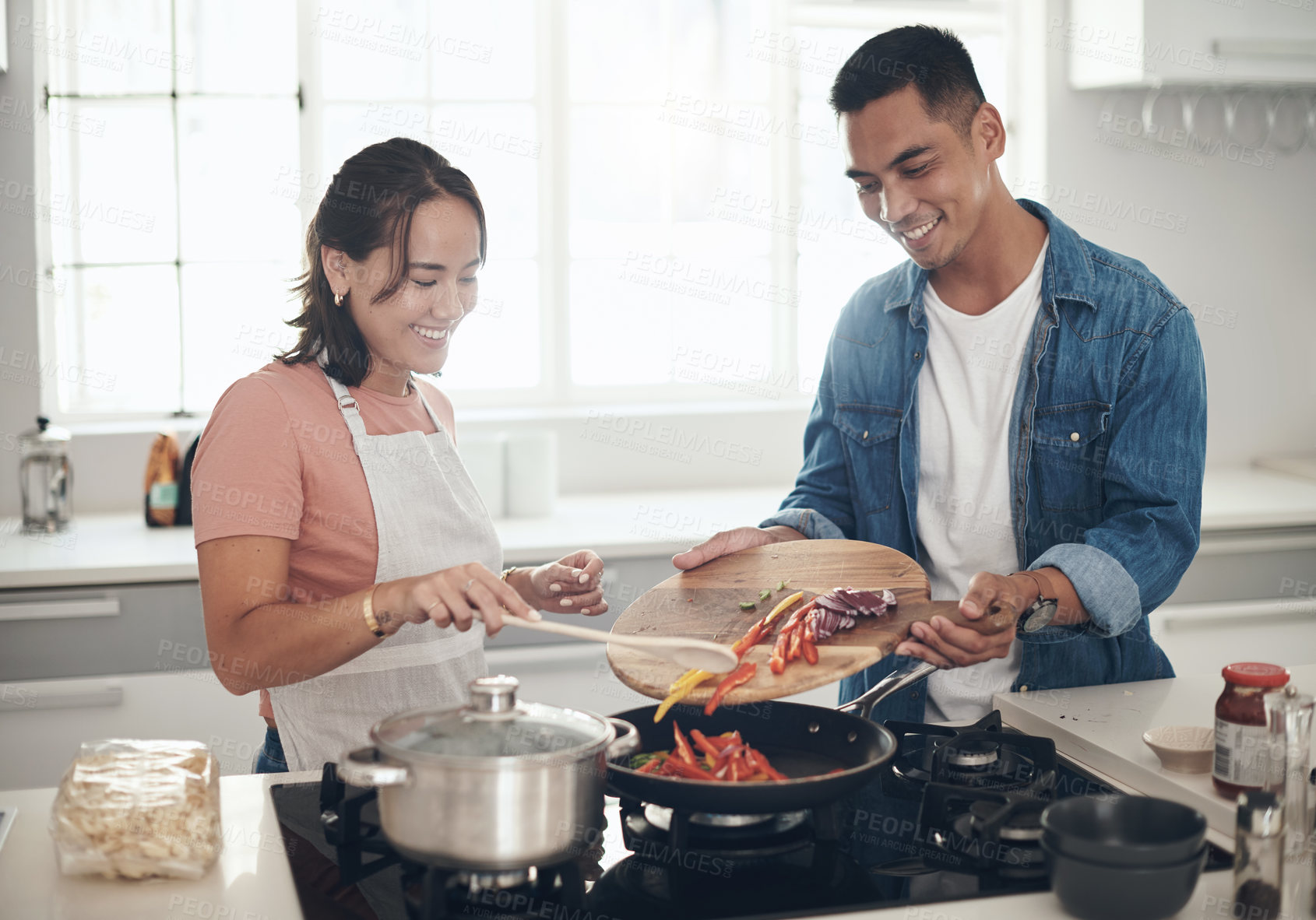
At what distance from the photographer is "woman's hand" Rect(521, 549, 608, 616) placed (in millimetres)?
1589

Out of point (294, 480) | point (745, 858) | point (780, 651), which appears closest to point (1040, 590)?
point (780, 651)

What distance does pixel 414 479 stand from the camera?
1521 mm

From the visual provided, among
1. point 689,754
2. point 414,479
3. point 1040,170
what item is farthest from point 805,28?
point 689,754

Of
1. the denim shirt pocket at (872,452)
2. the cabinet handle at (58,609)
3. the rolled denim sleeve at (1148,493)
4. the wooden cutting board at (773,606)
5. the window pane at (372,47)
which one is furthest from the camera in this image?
the window pane at (372,47)

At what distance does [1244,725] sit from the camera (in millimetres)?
1105

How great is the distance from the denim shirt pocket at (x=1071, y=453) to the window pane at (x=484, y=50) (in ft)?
6.56

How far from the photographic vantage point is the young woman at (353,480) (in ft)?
4.31

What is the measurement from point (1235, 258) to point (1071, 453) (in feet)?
7.11
